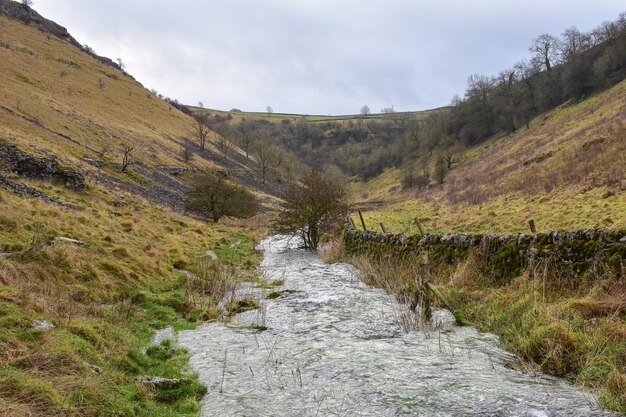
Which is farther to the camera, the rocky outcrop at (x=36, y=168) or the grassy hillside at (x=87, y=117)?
the grassy hillside at (x=87, y=117)

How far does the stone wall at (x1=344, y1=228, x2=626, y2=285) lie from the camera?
11.0 m

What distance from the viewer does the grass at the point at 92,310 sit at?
662 cm

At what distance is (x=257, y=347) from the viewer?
10727 millimetres

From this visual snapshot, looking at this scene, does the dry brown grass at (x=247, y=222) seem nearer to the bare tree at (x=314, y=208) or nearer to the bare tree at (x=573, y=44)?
the bare tree at (x=314, y=208)

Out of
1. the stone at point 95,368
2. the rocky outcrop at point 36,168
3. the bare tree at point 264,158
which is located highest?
the bare tree at point 264,158

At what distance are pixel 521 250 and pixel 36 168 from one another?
30.5 metres

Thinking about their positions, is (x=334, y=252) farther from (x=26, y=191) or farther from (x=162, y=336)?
(x=26, y=191)

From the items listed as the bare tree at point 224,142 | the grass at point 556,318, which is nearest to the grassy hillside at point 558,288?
the grass at point 556,318

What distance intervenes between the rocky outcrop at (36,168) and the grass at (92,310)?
694 cm

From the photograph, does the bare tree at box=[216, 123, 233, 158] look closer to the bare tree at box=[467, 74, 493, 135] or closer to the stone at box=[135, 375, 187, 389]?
the bare tree at box=[467, 74, 493, 135]

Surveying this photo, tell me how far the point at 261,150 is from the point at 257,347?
92.9 meters

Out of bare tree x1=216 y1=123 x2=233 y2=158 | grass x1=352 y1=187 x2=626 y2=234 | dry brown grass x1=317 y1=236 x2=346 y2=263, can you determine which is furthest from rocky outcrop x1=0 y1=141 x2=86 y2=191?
bare tree x1=216 y1=123 x2=233 y2=158

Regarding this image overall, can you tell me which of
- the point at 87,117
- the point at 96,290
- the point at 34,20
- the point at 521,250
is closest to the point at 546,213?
the point at 521,250

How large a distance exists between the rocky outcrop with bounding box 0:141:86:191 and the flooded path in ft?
74.8
